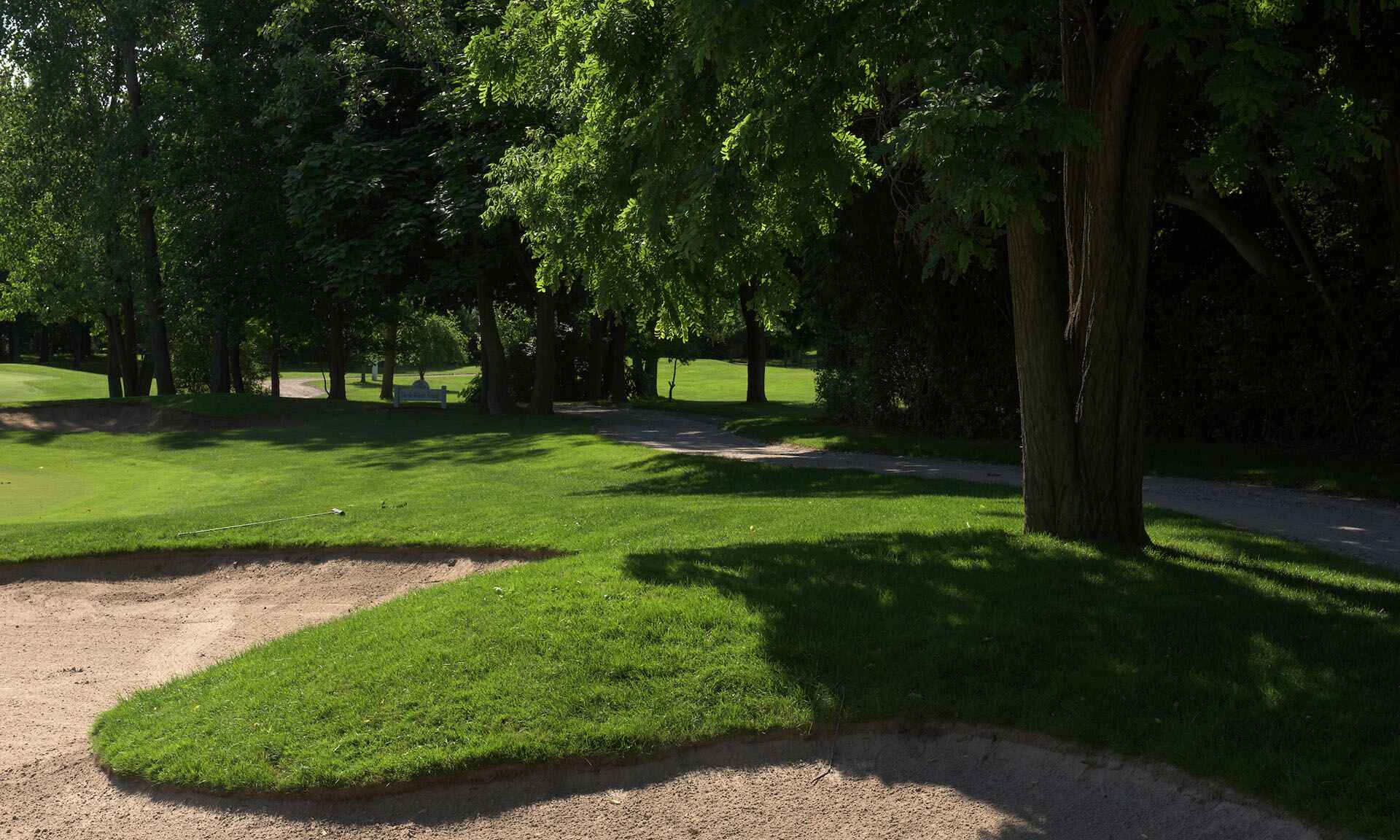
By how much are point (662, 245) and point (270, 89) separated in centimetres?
2633

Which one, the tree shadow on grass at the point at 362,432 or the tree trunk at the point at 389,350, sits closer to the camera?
the tree shadow on grass at the point at 362,432

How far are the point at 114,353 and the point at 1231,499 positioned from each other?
44666mm

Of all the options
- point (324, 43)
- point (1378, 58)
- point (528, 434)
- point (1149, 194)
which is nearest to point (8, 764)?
point (1149, 194)

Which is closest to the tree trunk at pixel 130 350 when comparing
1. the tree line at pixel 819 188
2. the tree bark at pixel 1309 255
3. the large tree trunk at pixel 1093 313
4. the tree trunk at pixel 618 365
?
the tree line at pixel 819 188

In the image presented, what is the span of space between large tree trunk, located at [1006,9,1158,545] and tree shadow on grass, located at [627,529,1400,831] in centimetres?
57

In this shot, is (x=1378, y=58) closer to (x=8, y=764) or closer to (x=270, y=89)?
(x=8, y=764)

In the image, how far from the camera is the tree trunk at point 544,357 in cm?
3231

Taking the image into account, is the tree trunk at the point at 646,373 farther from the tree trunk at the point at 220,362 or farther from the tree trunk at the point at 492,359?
the tree trunk at the point at 220,362

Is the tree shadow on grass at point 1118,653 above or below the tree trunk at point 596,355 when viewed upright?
below

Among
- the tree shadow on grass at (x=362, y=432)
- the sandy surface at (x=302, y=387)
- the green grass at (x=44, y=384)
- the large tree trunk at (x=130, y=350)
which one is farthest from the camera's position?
the sandy surface at (x=302, y=387)

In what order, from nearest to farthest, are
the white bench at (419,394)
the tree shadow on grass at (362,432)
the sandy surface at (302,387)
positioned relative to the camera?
the tree shadow on grass at (362,432)
the white bench at (419,394)
the sandy surface at (302,387)

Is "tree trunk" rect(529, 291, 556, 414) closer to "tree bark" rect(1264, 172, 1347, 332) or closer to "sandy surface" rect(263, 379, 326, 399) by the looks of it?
"tree bark" rect(1264, 172, 1347, 332)

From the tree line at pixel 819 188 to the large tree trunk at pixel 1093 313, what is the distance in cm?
3

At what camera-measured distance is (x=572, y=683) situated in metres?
6.89
